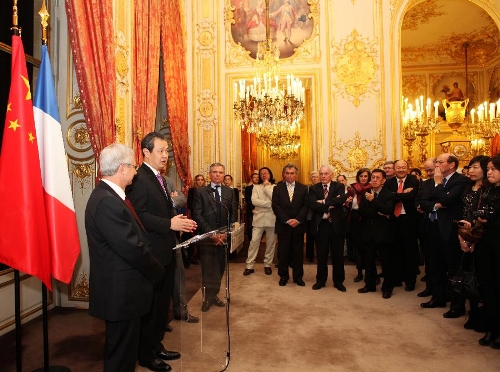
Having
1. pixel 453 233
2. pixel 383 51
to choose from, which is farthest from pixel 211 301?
pixel 383 51

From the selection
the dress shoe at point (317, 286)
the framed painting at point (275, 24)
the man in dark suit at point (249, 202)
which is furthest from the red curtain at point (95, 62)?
the framed painting at point (275, 24)

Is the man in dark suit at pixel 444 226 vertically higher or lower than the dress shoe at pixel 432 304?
higher

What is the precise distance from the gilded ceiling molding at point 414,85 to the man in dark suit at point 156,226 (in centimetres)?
1185

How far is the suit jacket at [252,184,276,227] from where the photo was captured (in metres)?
5.97

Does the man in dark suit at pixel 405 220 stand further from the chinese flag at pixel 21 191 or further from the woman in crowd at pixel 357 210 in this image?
the chinese flag at pixel 21 191

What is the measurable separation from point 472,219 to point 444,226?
0.72m

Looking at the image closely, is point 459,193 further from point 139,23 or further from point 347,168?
point 139,23

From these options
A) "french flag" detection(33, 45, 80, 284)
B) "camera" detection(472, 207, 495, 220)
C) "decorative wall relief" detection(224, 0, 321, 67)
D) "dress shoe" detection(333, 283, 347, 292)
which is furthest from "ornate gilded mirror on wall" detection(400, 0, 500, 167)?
"french flag" detection(33, 45, 80, 284)

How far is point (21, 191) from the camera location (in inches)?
102

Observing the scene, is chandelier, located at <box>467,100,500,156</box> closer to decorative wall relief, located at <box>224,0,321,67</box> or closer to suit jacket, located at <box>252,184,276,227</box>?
decorative wall relief, located at <box>224,0,321,67</box>

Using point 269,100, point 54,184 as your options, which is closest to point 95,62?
point 54,184

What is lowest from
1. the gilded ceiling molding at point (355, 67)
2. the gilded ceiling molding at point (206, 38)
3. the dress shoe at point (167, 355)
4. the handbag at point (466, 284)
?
the dress shoe at point (167, 355)

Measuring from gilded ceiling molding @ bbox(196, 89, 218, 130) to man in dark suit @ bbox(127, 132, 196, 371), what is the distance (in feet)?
18.0

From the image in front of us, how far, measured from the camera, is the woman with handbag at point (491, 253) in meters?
3.22
